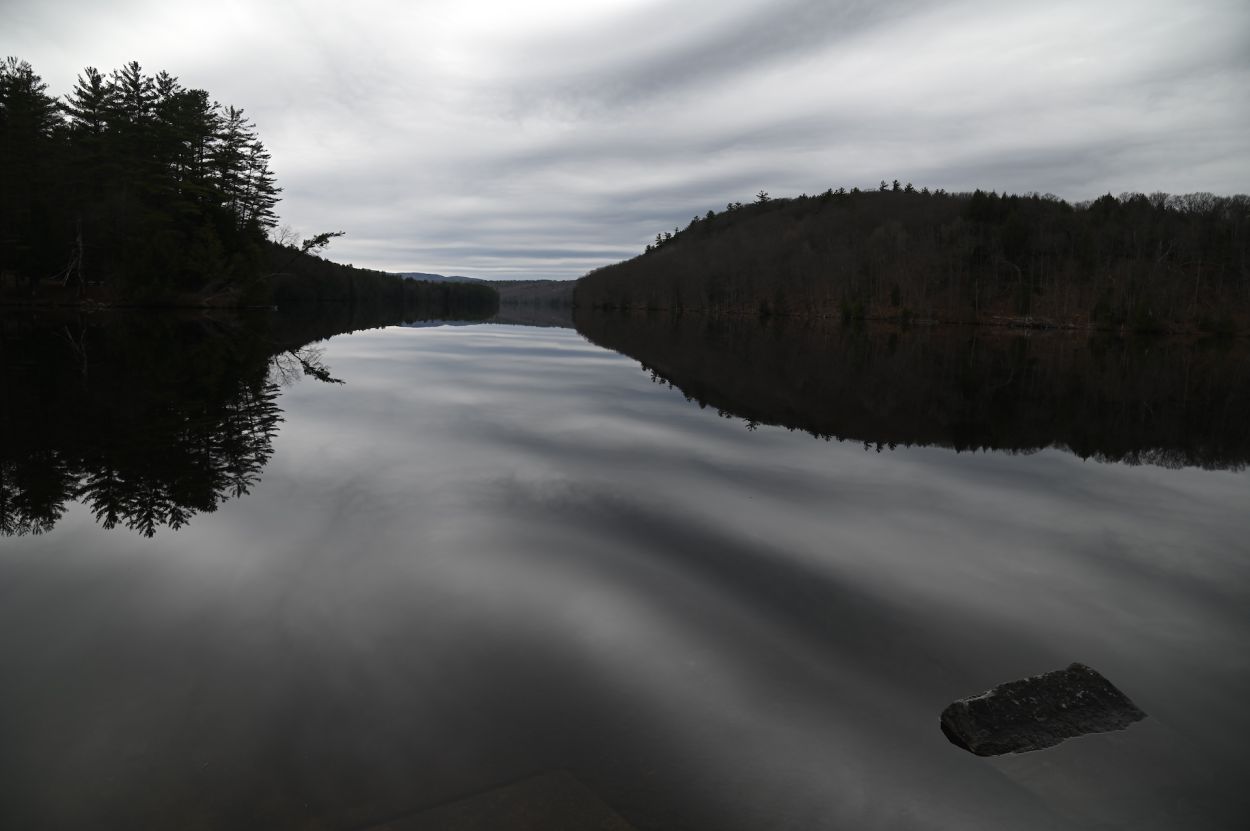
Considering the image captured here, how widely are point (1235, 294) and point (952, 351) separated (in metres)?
75.4

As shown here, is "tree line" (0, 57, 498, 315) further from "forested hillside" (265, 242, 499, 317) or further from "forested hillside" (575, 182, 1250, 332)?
"forested hillside" (575, 182, 1250, 332)

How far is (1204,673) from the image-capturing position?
232 inches

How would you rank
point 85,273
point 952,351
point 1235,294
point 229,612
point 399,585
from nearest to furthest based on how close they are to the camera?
1. point 229,612
2. point 399,585
3. point 952,351
4. point 85,273
5. point 1235,294

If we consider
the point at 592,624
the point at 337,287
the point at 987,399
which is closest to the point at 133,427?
the point at 592,624

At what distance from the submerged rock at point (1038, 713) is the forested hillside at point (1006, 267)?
9323cm

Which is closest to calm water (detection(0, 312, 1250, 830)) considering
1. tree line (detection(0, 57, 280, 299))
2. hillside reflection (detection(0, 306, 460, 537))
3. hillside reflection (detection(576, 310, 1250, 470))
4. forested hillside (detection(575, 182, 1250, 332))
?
hillside reflection (detection(0, 306, 460, 537))

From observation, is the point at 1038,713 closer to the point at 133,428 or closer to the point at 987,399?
the point at 133,428

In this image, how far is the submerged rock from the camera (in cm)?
466

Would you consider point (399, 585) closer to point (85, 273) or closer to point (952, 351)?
point (952, 351)

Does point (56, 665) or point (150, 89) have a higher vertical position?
point (150, 89)

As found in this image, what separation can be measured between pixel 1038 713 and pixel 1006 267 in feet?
404

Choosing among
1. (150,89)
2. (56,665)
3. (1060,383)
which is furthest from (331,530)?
(150,89)

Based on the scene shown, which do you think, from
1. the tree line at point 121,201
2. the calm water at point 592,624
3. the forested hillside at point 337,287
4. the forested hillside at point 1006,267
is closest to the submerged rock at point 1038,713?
the calm water at point 592,624

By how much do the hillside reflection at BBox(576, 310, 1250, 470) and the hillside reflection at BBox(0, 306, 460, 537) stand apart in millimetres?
11524
